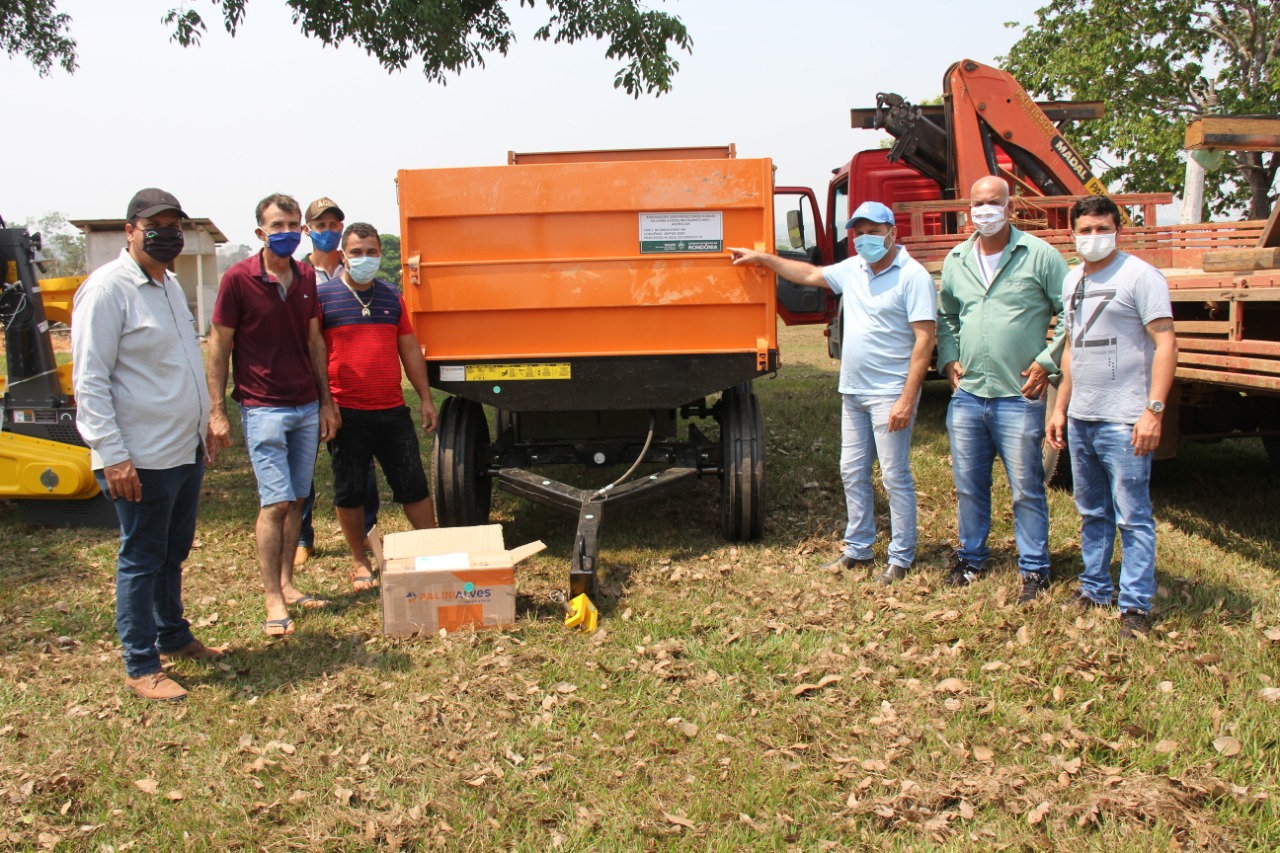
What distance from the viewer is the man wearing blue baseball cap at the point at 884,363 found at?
530 centimetres

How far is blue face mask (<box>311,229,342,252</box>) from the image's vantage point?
5.71 meters

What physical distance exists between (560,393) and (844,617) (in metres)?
2.01

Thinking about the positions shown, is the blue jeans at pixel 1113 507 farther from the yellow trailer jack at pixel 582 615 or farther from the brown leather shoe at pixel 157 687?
the brown leather shoe at pixel 157 687

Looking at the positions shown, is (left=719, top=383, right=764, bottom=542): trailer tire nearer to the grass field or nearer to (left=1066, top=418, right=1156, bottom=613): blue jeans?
the grass field

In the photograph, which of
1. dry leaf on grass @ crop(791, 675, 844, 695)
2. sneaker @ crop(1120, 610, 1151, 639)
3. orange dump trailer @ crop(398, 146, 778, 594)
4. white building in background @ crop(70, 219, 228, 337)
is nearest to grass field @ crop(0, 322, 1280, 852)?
dry leaf on grass @ crop(791, 675, 844, 695)

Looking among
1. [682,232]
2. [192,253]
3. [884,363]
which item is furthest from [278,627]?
[192,253]

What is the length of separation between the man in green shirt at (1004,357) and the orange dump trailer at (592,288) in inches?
45.1

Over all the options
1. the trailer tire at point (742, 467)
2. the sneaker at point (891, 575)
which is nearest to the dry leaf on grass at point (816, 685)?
the sneaker at point (891, 575)

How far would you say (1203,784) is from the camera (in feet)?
11.0

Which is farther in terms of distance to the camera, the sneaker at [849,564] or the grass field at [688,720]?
the sneaker at [849,564]

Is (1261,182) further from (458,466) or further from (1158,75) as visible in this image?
(458,466)

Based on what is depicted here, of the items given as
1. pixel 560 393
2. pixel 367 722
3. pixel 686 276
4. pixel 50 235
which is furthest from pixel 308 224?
pixel 50 235

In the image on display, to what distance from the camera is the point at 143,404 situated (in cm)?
420

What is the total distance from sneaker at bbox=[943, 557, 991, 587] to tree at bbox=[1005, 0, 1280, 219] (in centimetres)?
2058
